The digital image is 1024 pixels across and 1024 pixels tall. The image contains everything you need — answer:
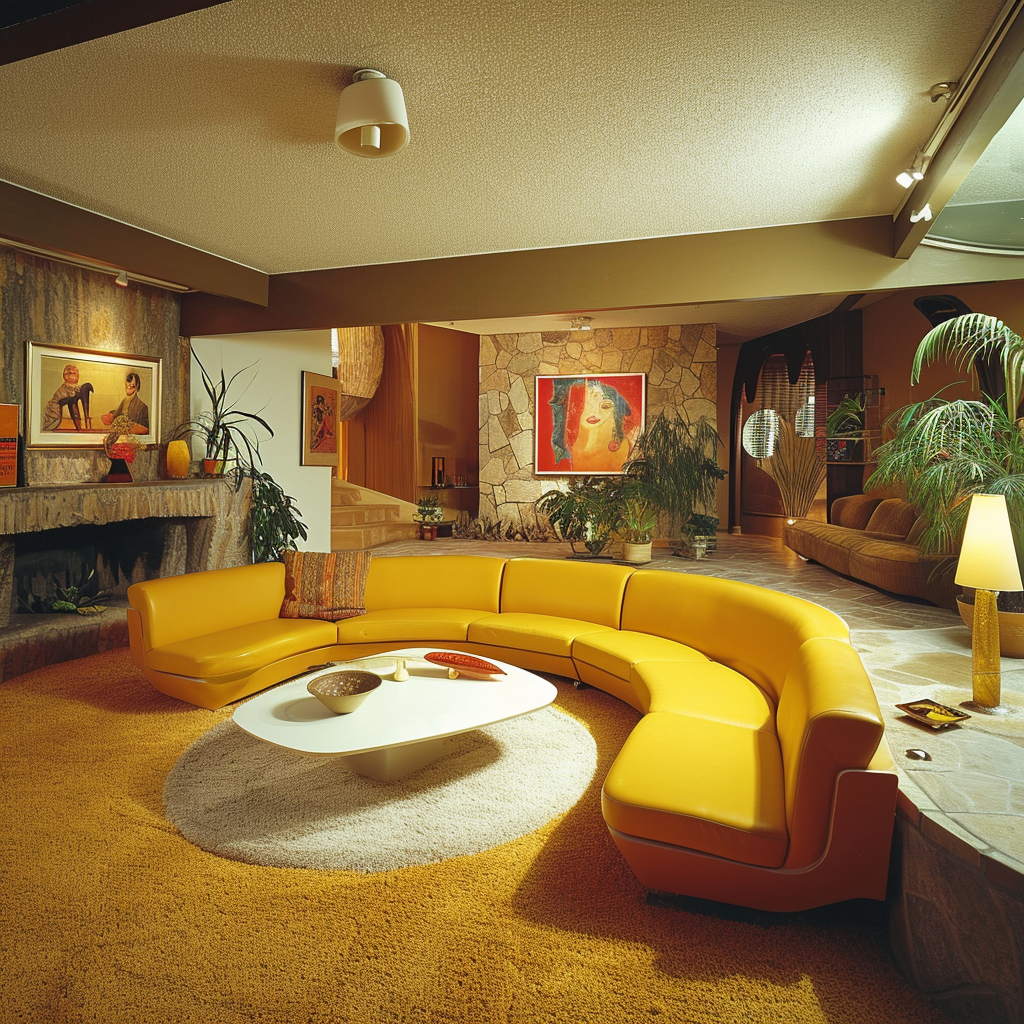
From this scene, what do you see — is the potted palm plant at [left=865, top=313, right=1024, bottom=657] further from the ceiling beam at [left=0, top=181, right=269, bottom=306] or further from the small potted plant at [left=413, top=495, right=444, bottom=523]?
the small potted plant at [left=413, top=495, right=444, bottom=523]

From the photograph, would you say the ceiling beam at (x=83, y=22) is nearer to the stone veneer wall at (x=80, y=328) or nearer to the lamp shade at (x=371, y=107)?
the lamp shade at (x=371, y=107)

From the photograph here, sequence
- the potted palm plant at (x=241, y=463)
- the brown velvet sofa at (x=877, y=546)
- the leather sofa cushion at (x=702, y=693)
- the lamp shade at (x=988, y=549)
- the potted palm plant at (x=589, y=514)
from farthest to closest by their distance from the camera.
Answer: the potted palm plant at (x=589, y=514) → the potted palm plant at (x=241, y=463) → the brown velvet sofa at (x=877, y=546) → the leather sofa cushion at (x=702, y=693) → the lamp shade at (x=988, y=549)

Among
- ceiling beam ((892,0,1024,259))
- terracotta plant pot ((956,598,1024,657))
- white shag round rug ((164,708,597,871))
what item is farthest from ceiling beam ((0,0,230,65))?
terracotta plant pot ((956,598,1024,657))

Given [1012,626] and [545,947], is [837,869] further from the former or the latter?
[1012,626]

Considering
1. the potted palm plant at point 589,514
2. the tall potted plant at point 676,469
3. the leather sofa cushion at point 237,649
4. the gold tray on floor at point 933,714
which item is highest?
the tall potted plant at point 676,469

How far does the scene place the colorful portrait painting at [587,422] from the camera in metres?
8.78

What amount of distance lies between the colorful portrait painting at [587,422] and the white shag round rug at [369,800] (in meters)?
6.06

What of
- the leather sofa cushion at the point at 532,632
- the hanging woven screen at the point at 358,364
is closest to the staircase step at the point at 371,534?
the hanging woven screen at the point at 358,364

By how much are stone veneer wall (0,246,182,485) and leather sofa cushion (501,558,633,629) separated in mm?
2919

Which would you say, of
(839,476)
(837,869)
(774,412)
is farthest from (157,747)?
(774,412)

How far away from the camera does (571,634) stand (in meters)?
3.65

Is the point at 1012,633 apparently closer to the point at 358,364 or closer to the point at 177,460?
the point at 177,460

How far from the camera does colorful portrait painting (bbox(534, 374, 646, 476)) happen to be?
346 inches

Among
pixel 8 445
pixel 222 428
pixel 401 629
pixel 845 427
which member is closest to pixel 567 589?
pixel 401 629
